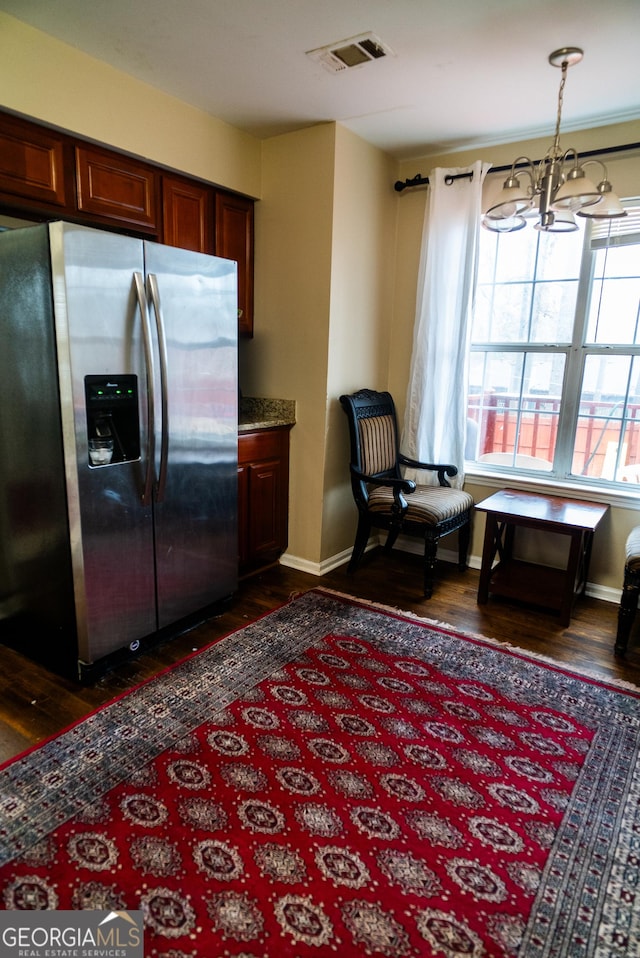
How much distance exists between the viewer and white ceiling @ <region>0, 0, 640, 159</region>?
194 cm

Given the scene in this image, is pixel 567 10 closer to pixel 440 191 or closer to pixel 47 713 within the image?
pixel 440 191

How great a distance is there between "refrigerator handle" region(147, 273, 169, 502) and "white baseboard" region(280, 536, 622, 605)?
130 cm

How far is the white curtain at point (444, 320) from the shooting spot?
3189mm

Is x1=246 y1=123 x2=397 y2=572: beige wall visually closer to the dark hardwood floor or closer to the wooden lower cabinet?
the wooden lower cabinet

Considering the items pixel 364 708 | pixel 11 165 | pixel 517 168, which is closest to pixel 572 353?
pixel 517 168

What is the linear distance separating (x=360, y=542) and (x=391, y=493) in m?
0.36

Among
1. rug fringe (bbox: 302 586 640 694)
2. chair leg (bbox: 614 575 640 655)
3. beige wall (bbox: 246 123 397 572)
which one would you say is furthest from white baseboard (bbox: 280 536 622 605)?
chair leg (bbox: 614 575 640 655)

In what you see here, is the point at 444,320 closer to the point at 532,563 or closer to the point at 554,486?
the point at 554,486

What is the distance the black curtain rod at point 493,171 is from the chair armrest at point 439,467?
5.38ft

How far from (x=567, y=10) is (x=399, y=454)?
227 cm

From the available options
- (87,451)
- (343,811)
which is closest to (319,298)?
(87,451)

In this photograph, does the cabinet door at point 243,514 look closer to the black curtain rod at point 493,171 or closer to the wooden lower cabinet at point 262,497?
the wooden lower cabinet at point 262,497

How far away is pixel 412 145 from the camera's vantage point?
3254mm

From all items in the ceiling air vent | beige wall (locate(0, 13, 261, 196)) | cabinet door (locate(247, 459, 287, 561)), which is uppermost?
the ceiling air vent
